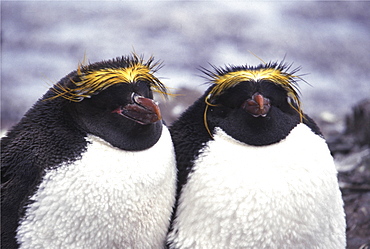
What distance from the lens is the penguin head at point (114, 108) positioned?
1029 mm

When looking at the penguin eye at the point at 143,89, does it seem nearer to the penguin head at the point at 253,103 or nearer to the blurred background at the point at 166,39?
the penguin head at the point at 253,103

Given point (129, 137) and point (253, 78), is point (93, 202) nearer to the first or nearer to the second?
point (129, 137)

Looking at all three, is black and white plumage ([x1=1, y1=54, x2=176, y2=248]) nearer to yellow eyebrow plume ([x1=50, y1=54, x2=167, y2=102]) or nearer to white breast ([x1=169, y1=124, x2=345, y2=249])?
yellow eyebrow plume ([x1=50, y1=54, x2=167, y2=102])

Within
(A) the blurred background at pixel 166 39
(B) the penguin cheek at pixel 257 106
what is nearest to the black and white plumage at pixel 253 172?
(B) the penguin cheek at pixel 257 106

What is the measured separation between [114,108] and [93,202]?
25 cm

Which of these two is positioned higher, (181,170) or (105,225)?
(181,170)

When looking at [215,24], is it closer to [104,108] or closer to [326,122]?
[326,122]

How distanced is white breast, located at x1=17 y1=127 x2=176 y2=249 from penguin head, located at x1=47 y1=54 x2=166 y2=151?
33 millimetres

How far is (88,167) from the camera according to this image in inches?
40.0

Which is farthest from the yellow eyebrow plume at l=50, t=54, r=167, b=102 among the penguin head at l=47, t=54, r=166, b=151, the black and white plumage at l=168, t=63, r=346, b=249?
the black and white plumage at l=168, t=63, r=346, b=249

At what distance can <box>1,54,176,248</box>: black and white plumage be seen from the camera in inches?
39.6

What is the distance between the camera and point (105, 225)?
1.02 m

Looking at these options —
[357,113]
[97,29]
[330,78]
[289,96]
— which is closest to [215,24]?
[97,29]

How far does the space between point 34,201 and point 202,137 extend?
1.63 ft
